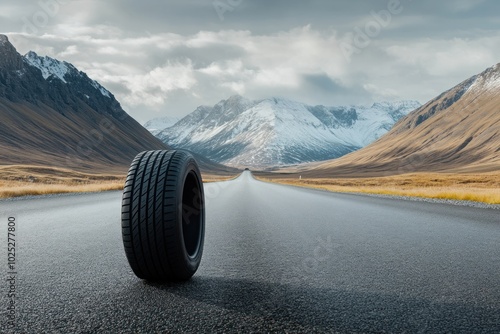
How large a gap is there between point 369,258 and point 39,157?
372 feet

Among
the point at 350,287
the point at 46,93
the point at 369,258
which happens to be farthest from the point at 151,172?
the point at 46,93

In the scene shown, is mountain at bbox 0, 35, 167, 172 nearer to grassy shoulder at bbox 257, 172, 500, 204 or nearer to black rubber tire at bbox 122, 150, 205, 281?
grassy shoulder at bbox 257, 172, 500, 204

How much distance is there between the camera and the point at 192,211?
6.17m

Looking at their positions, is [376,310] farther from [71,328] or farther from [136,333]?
[71,328]

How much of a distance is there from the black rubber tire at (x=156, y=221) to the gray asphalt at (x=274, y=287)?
0.71 feet

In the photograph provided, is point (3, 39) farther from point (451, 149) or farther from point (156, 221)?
point (156, 221)

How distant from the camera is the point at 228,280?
16.0 ft

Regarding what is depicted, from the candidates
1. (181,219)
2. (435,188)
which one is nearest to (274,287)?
(181,219)

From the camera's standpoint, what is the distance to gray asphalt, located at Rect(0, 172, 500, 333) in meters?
3.39

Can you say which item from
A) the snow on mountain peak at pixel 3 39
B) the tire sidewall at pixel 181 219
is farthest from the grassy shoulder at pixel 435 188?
the snow on mountain peak at pixel 3 39

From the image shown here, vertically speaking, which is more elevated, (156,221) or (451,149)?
(451,149)

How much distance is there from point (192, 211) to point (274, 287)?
2.05 meters

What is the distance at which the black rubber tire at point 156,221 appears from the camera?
4.57 m

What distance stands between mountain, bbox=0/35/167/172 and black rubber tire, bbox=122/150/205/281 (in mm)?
→ 98813
